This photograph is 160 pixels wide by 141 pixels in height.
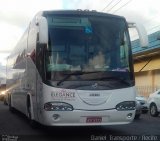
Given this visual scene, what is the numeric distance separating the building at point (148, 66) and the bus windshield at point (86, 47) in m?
24.0

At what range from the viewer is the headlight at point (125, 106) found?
12.0 meters

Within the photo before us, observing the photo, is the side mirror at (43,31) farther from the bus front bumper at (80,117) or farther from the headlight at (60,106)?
the bus front bumper at (80,117)

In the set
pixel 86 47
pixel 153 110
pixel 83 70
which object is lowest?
pixel 153 110

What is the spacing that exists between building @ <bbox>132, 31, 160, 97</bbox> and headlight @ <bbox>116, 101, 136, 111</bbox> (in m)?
24.3

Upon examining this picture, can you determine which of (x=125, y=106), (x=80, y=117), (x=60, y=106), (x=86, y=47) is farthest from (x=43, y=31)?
(x=125, y=106)

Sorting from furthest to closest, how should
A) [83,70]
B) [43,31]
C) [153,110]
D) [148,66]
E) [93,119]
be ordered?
[148,66] → [153,110] → [83,70] → [93,119] → [43,31]

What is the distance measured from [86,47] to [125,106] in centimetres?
186

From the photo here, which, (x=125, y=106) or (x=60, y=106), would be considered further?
(x=125, y=106)

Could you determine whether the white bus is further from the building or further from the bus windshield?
the building

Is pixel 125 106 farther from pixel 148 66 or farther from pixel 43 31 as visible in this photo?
pixel 148 66

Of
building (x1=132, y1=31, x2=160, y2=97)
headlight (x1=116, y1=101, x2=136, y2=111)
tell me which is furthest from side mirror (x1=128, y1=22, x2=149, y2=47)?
building (x1=132, y1=31, x2=160, y2=97)

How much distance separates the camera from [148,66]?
40125 mm

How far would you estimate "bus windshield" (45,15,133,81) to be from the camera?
1188 centimetres

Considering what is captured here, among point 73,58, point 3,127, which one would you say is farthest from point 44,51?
point 3,127
